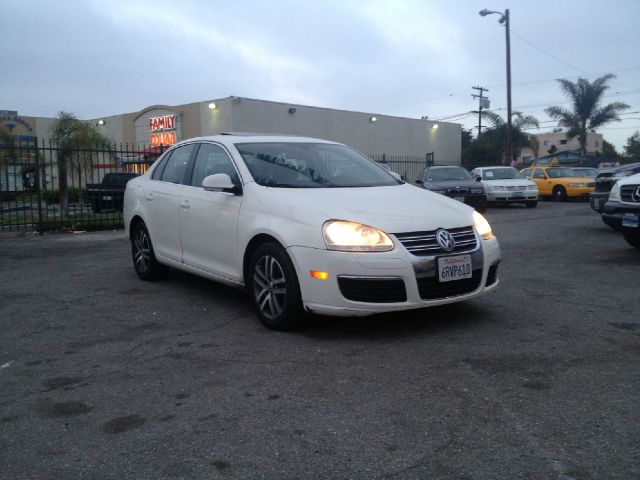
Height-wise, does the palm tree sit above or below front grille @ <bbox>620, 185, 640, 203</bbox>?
above

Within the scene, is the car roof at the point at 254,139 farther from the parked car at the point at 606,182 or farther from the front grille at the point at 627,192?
the parked car at the point at 606,182

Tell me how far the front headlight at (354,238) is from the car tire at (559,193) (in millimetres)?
19575

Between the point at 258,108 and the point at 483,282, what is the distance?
23.8 metres

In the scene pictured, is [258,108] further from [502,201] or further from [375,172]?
[375,172]

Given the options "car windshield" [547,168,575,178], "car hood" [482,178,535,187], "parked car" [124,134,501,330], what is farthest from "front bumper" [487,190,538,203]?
"parked car" [124,134,501,330]

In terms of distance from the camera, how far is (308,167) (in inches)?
213

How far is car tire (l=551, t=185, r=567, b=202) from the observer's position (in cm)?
2196

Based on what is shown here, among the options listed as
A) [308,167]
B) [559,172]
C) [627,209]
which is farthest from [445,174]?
→ [308,167]

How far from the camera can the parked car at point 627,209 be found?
26.3 ft

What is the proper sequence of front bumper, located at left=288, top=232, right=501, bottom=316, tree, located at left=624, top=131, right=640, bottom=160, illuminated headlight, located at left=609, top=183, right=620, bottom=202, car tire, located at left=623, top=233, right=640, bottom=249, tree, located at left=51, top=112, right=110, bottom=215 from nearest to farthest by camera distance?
front bumper, located at left=288, top=232, right=501, bottom=316 < illuminated headlight, located at left=609, top=183, right=620, bottom=202 < car tire, located at left=623, top=233, right=640, bottom=249 < tree, located at left=51, top=112, right=110, bottom=215 < tree, located at left=624, top=131, right=640, bottom=160

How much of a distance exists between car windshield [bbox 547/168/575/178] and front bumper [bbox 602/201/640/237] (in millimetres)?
14305

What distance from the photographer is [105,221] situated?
14281 millimetres

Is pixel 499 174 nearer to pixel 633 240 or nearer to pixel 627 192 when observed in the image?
pixel 633 240

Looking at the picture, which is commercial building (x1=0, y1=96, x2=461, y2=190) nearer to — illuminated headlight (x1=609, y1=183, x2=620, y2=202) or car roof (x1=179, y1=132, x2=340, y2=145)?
illuminated headlight (x1=609, y1=183, x2=620, y2=202)
